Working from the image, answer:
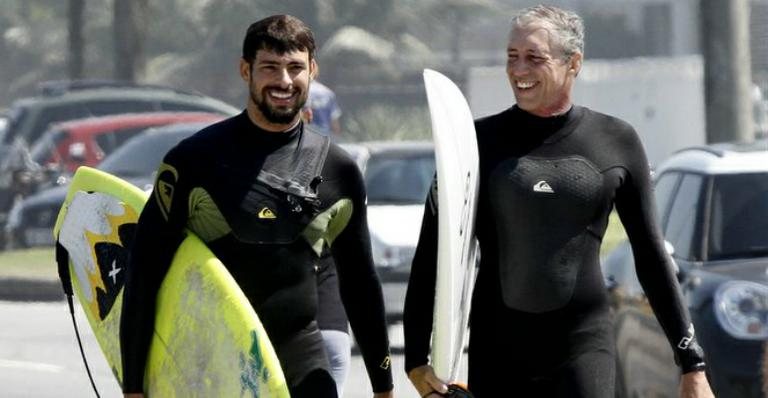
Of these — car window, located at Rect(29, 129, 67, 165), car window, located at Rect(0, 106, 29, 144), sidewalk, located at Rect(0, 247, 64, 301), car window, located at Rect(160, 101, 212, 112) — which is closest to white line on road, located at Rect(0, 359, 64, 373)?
sidewalk, located at Rect(0, 247, 64, 301)

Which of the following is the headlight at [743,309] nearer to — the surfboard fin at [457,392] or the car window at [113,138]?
the surfboard fin at [457,392]

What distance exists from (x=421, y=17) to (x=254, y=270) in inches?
2308

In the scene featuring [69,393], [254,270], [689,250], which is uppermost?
[254,270]

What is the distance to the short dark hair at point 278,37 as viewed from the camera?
524 cm

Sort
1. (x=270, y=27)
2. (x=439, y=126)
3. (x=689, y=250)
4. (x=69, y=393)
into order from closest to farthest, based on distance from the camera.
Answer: (x=439, y=126)
(x=270, y=27)
(x=689, y=250)
(x=69, y=393)

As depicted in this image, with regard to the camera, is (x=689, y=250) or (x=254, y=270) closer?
(x=254, y=270)

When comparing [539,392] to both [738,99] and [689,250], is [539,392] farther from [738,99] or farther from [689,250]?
[738,99]

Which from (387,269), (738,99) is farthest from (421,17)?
(387,269)

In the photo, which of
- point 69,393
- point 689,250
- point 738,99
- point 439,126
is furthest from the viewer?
point 738,99

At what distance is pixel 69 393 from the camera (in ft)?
38.7

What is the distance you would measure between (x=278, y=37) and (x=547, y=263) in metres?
0.90

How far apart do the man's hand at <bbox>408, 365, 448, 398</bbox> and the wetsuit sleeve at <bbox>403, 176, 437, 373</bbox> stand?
0.02 m

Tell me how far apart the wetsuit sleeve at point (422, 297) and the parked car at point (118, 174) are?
13285 mm

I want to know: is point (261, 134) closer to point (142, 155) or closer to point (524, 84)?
point (524, 84)
